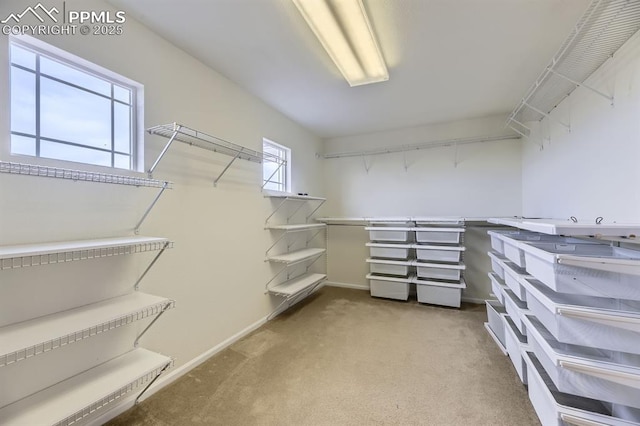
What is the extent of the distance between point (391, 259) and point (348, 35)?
285cm

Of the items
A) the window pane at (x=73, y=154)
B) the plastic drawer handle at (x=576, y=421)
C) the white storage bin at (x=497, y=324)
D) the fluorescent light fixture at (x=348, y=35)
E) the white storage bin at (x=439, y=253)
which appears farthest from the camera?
the white storage bin at (x=439, y=253)

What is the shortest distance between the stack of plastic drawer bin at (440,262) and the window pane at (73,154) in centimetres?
325

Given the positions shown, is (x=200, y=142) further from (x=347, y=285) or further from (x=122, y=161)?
(x=347, y=285)

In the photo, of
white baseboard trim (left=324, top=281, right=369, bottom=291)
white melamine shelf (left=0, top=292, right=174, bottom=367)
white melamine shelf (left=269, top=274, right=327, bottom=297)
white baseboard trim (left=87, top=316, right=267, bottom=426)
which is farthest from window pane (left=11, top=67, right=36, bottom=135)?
white baseboard trim (left=324, top=281, right=369, bottom=291)

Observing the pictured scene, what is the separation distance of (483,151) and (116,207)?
4.11 meters

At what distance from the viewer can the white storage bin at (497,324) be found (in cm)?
230

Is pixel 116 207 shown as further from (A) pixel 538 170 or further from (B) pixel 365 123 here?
(A) pixel 538 170

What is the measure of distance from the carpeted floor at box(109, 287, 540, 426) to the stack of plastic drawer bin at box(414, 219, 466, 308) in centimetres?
46

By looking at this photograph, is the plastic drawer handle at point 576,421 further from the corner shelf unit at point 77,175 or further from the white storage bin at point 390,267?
the corner shelf unit at point 77,175

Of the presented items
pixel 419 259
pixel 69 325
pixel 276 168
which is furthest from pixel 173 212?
pixel 419 259

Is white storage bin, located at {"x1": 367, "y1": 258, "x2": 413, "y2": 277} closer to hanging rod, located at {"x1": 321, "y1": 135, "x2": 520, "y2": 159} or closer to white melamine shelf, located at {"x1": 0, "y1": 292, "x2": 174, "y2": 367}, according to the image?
hanging rod, located at {"x1": 321, "y1": 135, "x2": 520, "y2": 159}

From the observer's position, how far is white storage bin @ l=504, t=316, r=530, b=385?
1691mm

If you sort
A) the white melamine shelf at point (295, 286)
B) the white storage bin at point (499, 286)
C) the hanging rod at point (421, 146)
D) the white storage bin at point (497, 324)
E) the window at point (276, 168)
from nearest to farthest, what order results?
the white storage bin at point (499, 286)
the white storage bin at point (497, 324)
the white melamine shelf at point (295, 286)
the window at point (276, 168)
the hanging rod at point (421, 146)

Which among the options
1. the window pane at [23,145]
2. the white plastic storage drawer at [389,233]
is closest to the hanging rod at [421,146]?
the white plastic storage drawer at [389,233]
